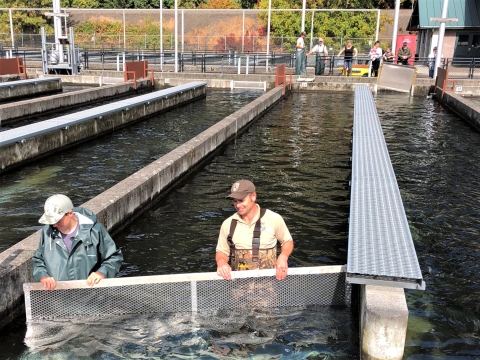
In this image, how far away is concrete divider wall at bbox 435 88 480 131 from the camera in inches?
691

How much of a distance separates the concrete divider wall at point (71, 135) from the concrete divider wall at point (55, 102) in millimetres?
3200

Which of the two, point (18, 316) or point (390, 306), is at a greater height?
point (390, 306)

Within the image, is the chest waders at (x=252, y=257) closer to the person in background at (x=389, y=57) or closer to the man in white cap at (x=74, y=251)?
the man in white cap at (x=74, y=251)

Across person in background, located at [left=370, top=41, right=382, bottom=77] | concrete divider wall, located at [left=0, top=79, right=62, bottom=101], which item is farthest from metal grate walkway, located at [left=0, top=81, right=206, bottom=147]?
person in background, located at [left=370, top=41, right=382, bottom=77]

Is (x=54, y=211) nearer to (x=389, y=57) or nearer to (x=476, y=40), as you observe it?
(x=389, y=57)

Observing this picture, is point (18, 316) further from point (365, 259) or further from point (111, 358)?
point (365, 259)

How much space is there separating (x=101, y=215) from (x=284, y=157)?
6.33 m

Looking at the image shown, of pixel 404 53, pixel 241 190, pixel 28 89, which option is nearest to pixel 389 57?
pixel 404 53

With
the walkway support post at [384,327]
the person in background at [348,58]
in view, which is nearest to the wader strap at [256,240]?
the walkway support post at [384,327]

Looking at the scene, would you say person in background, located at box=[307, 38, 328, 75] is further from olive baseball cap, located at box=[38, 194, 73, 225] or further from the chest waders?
olive baseball cap, located at box=[38, 194, 73, 225]

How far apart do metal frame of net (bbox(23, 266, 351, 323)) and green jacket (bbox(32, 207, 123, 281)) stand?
175mm

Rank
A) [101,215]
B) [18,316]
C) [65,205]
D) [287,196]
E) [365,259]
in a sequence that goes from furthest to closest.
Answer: [287,196] < [101,215] < [18,316] < [365,259] < [65,205]

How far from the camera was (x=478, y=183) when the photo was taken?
11.1m

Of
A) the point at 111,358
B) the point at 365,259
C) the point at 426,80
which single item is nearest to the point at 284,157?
the point at 365,259
